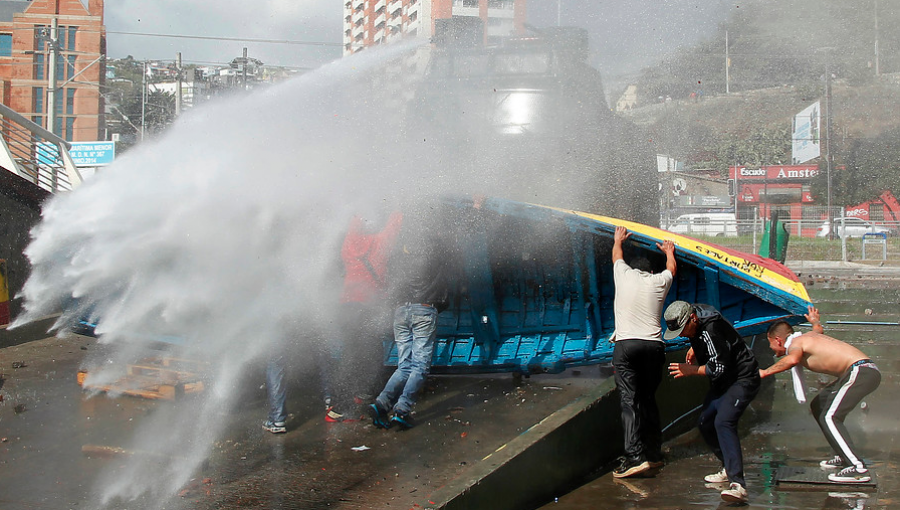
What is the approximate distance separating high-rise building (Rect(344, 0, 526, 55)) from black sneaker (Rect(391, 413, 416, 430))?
6287 millimetres

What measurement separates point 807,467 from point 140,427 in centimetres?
504

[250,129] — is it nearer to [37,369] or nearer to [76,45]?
[37,369]

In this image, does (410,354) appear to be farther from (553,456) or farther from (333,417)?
(553,456)

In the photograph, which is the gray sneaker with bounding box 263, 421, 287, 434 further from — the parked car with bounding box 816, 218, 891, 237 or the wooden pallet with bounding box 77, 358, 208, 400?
the parked car with bounding box 816, 218, 891, 237

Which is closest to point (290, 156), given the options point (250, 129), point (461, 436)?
point (250, 129)

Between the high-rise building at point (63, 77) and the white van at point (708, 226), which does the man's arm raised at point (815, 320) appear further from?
the high-rise building at point (63, 77)

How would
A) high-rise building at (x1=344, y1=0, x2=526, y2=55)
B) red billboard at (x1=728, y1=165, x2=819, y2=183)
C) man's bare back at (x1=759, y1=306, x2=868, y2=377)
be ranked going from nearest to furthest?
man's bare back at (x1=759, y1=306, x2=868, y2=377) → high-rise building at (x1=344, y1=0, x2=526, y2=55) → red billboard at (x1=728, y1=165, x2=819, y2=183)

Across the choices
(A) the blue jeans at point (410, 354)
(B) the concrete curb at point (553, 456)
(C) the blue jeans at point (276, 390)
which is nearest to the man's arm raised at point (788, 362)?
(B) the concrete curb at point (553, 456)

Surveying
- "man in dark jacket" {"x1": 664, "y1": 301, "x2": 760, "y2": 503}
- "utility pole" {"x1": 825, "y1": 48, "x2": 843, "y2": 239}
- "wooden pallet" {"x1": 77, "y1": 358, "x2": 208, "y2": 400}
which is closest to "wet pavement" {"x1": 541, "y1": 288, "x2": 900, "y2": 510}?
"man in dark jacket" {"x1": 664, "y1": 301, "x2": 760, "y2": 503}

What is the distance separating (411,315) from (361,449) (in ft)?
3.74

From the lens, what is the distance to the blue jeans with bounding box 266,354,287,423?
5.64 metres

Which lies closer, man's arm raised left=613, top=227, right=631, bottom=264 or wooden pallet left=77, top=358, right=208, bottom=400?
man's arm raised left=613, top=227, right=631, bottom=264

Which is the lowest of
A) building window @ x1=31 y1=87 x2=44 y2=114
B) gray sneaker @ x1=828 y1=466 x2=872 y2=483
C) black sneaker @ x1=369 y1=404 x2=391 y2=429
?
gray sneaker @ x1=828 y1=466 x2=872 y2=483

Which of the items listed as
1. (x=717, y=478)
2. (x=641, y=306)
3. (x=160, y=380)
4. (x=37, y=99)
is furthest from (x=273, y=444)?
(x=37, y=99)
